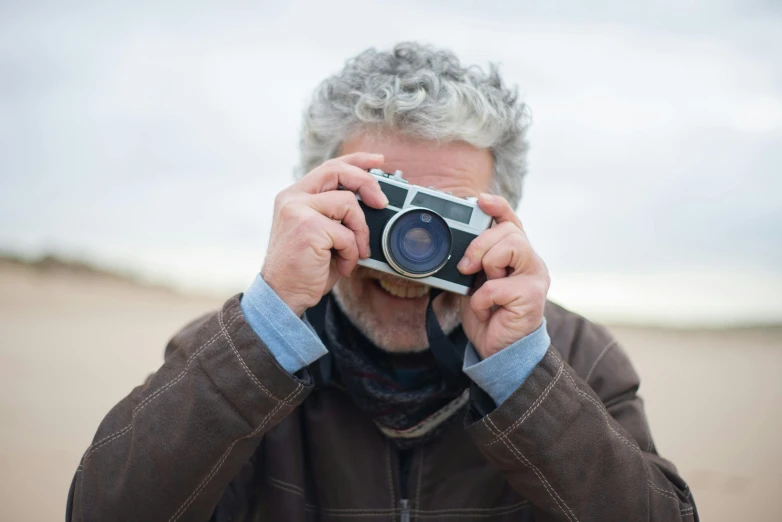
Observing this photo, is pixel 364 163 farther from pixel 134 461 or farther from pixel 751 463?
pixel 751 463

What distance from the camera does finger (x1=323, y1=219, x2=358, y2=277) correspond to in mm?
1381

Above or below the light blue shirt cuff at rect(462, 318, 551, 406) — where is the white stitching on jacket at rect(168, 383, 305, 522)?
below

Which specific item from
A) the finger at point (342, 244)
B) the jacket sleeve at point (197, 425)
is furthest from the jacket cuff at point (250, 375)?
the finger at point (342, 244)

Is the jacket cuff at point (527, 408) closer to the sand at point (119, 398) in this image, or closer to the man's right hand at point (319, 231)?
the man's right hand at point (319, 231)

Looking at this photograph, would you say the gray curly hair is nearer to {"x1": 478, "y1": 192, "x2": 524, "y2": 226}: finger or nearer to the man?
the man

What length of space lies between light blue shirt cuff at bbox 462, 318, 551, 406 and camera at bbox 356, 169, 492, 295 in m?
0.22

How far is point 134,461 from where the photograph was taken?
129 centimetres

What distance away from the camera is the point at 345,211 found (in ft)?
4.67

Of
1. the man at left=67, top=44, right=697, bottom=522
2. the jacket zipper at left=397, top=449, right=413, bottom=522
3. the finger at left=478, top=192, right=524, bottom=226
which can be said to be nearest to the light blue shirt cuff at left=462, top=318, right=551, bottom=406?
the man at left=67, top=44, right=697, bottom=522

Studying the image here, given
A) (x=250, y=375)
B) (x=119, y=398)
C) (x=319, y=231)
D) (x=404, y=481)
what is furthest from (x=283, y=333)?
(x=119, y=398)

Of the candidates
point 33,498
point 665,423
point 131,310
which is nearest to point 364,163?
point 33,498

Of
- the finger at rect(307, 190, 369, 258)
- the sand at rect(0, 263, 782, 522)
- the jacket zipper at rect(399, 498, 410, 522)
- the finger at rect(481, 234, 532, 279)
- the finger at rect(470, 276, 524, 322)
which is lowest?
the sand at rect(0, 263, 782, 522)

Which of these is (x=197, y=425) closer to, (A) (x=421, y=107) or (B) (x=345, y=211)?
(B) (x=345, y=211)

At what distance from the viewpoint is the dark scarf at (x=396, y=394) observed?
155cm
